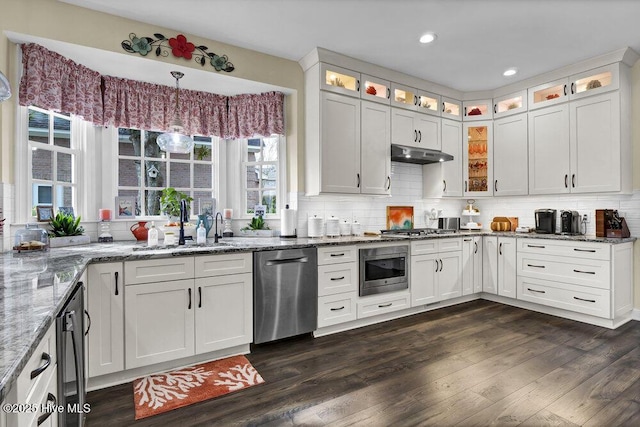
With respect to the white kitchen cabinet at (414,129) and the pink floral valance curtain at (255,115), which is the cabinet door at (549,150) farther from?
the pink floral valance curtain at (255,115)

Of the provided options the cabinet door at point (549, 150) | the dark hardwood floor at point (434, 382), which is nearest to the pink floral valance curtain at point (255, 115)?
the dark hardwood floor at point (434, 382)

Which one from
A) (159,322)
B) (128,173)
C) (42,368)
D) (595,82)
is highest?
(595,82)

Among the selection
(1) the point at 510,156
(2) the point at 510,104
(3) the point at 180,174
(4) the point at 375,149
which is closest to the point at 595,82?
(2) the point at 510,104

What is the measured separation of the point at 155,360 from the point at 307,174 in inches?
Result: 87.3

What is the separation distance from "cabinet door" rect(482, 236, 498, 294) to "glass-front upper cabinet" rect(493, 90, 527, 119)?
168 centimetres

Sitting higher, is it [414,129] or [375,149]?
[414,129]

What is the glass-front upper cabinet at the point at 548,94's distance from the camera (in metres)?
3.90

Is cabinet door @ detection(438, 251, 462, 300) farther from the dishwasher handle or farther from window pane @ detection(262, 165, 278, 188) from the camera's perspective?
window pane @ detection(262, 165, 278, 188)

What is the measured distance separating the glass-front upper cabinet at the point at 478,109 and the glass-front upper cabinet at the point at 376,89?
1.45m

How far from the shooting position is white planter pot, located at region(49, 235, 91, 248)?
264 cm

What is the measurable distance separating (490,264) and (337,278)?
7.62ft

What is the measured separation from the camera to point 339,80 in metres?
3.68

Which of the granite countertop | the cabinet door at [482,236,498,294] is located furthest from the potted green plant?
the cabinet door at [482,236,498,294]

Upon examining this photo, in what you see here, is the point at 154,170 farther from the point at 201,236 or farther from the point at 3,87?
the point at 3,87
